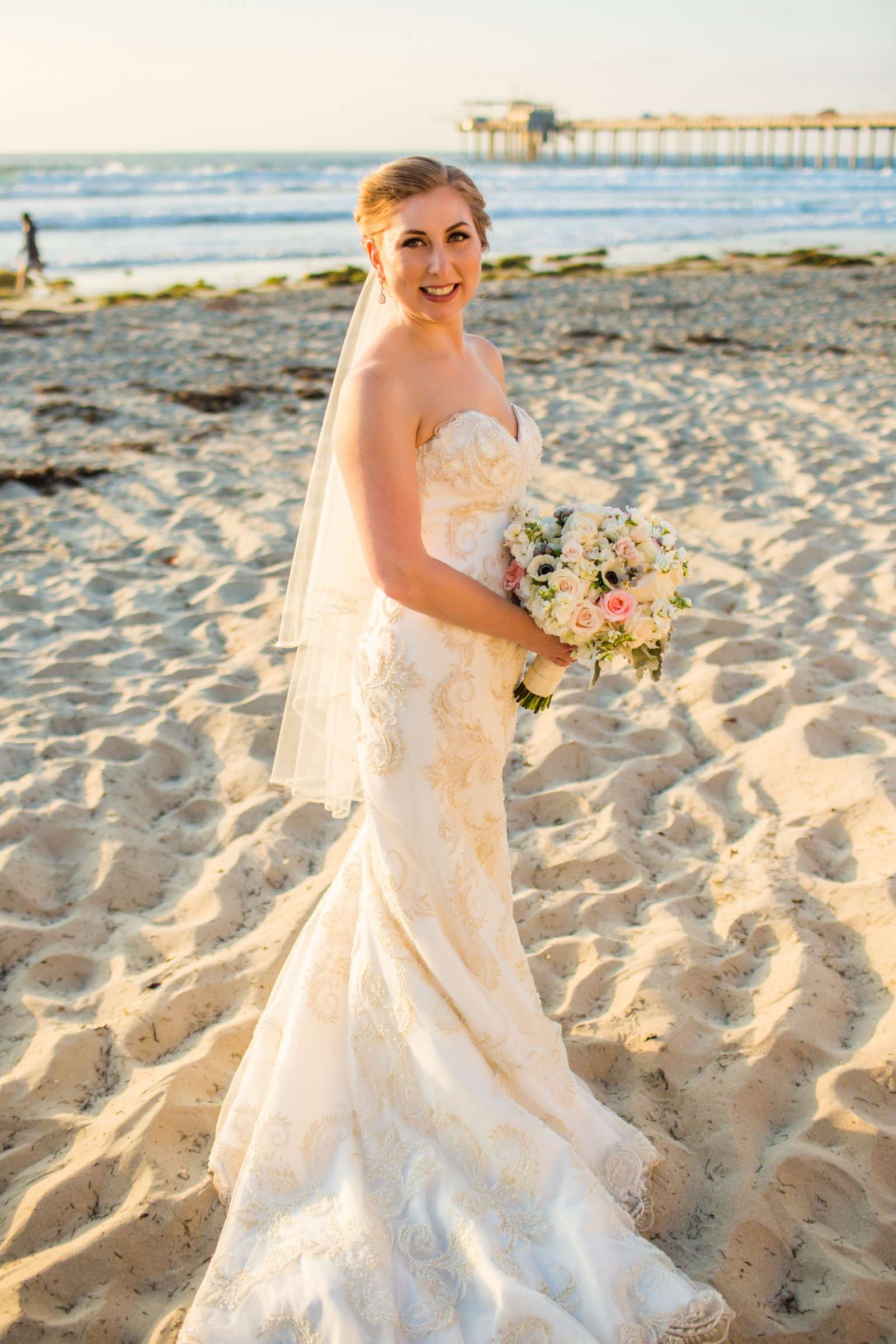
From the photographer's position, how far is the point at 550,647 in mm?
2514

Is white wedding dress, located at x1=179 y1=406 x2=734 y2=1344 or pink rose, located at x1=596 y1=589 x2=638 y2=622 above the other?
pink rose, located at x1=596 y1=589 x2=638 y2=622

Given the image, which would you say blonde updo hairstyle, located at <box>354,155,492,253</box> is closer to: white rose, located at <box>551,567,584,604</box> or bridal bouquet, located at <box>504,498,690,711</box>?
bridal bouquet, located at <box>504,498,690,711</box>

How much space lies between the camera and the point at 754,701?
191 inches

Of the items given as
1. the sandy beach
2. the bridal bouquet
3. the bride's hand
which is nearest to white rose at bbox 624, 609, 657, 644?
the bridal bouquet

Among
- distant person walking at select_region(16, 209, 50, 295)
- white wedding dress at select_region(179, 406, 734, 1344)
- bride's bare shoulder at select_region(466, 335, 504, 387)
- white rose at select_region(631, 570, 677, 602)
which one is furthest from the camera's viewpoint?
distant person walking at select_region(16, 209, 50, 295)

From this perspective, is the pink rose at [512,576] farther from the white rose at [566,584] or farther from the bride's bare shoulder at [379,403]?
the bride's bare shoulder at [379,403]

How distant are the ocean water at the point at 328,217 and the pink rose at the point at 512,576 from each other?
19084 millimetres

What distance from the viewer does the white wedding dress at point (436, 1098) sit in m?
2.23

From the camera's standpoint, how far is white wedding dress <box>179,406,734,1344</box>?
2229 mm

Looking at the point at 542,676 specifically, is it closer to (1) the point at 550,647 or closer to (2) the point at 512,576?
(1) the point at 550,647

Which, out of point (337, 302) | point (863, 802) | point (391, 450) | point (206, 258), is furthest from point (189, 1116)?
point (206, 258)

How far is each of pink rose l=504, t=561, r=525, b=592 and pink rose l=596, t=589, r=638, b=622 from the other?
200mm

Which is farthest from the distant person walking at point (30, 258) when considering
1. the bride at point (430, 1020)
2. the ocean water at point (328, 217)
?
the bride at point (430, 1020)

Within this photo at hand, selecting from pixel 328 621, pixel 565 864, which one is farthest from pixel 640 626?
pixel 565 864
